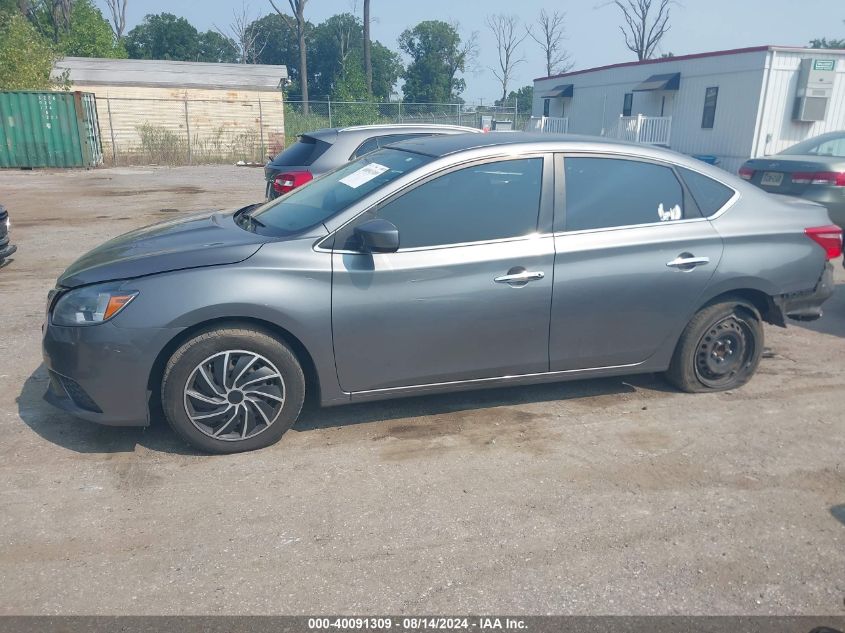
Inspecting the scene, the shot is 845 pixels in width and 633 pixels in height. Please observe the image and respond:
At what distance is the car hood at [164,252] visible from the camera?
374 centimetres

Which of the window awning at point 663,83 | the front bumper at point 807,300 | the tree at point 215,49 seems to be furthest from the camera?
the tree at point 215,49

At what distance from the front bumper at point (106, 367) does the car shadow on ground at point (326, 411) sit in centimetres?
31

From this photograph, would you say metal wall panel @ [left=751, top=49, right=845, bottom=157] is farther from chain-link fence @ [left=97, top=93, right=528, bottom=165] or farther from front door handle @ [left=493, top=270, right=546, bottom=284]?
front door handle @ [left=493, top=270, right=546, bottom=284]

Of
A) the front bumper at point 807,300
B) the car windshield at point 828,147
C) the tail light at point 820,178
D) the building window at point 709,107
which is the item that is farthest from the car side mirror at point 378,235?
the building window at point 709,107

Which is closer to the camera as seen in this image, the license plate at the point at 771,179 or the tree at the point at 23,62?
the license plate at the point at 771,179

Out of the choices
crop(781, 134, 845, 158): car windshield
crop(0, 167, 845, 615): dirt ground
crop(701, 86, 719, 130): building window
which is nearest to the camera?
crop(0, 167, 845, 615): dirt ground

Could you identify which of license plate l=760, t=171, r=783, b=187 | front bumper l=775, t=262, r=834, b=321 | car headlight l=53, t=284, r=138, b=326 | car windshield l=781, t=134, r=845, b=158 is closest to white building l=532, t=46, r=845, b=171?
car windshield l=781, t=134, r=845, b=158

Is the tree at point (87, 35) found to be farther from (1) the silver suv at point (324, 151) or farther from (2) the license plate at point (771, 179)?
(2) the license plate at point (771, 179)

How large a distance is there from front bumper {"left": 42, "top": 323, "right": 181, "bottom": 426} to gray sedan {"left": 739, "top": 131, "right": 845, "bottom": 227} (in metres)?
7.88

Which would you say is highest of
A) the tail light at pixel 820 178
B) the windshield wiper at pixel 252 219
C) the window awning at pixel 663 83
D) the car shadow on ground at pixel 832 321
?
the window awning at pixel 663 83

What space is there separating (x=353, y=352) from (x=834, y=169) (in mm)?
7198

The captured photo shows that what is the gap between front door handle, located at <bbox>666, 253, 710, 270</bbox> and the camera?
440 cm

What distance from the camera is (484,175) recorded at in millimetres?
4207

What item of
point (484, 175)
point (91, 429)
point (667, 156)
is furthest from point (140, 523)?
point (667, 156)
